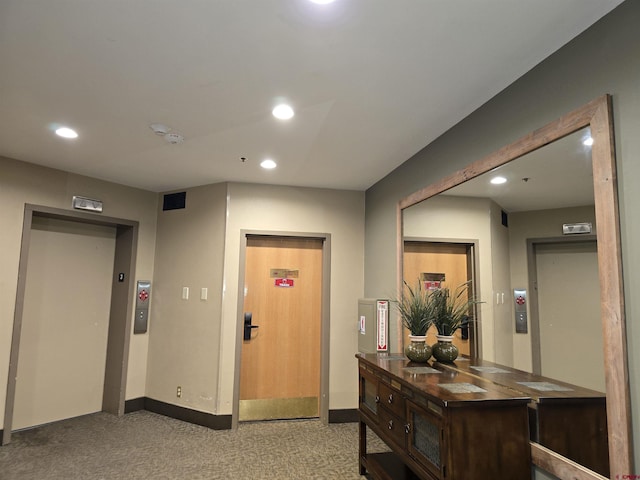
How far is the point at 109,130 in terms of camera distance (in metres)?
3.02

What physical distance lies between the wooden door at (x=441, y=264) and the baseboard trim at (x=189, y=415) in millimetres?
2072

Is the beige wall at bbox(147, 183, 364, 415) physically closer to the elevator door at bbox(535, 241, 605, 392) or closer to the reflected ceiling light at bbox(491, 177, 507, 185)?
the reflected ceiling light at bbox(491, 177, 507, 185)

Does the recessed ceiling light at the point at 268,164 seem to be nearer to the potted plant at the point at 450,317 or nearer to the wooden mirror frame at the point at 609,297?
the potted plant at the point at 450,317

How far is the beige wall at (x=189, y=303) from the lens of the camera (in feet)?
13.9

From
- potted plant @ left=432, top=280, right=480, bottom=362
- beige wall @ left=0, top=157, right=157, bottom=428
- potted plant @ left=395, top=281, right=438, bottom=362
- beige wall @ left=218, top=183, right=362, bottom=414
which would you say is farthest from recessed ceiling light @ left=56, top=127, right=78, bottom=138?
potted plant @ left=432, top=280, right=480, bottom=362

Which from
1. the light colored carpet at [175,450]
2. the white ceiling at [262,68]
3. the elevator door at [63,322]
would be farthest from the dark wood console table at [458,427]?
the elevator door at [63,322]

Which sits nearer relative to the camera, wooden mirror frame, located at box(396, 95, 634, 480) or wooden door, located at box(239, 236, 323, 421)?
wooden mirror frame, located at box(396, 95, 634, 480)

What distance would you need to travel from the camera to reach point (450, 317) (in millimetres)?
2807

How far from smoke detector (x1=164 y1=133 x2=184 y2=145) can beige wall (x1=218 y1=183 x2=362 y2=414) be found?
1.19 metres

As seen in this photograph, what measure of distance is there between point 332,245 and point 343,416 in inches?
73.6

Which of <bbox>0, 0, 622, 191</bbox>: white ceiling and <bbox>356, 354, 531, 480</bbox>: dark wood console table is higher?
<bbox>0, 0, 622, 191</bbox>: white ceiling

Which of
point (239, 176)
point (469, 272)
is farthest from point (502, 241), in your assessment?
point (239, 176)

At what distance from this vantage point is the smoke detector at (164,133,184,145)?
3074mm

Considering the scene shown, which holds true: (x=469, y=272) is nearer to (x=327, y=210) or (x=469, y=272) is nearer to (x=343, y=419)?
(x=327, y=210)
